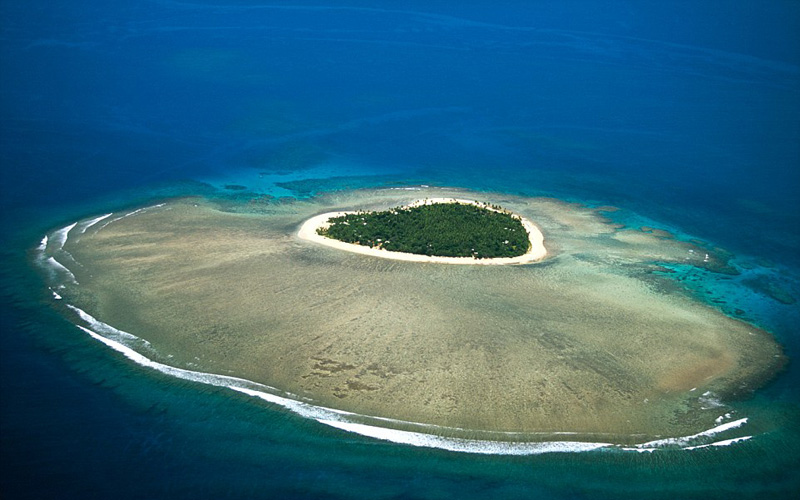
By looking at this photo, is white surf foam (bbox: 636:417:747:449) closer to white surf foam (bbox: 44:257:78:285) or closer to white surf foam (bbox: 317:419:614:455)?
white surf foam (bbox: 317:419:614:455)

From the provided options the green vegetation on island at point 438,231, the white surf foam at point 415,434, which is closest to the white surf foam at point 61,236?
the green vegetation on island at point 438,231

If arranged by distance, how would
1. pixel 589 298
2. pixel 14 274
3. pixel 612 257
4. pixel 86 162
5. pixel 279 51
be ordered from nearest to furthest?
pixel 589 298
pixel 14 274
pixel 612 257
pixel 86 162
pixel 279 51

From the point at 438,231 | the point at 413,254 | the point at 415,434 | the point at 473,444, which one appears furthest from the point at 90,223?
the point at 473,444

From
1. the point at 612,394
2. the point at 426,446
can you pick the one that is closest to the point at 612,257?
the point at 612,394

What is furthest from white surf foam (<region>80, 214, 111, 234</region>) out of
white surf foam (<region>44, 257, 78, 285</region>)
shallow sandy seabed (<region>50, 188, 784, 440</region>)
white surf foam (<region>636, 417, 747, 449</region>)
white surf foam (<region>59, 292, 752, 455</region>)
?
white surf foam (<region>636, 417, 747, 449</region>)

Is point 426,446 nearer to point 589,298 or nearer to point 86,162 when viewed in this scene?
point 589,298

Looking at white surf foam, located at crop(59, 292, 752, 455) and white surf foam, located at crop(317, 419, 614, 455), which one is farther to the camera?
white surf foam, located at crop(59, 292, 752, 455)

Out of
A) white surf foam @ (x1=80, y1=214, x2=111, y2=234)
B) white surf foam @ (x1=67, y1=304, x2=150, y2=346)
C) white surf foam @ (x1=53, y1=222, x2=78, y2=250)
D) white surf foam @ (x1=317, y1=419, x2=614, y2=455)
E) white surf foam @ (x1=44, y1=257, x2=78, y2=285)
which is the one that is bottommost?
white surf foam @ (x1=317, y1=419, x2=614, y2=455)
